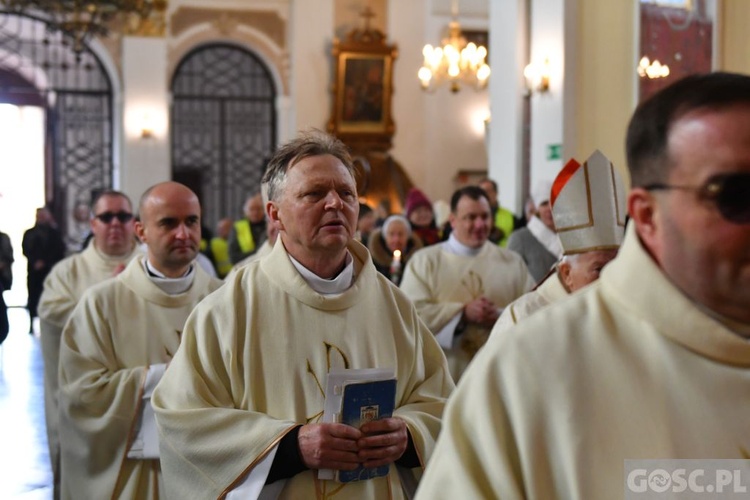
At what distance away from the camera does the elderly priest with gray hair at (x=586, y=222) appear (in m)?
3.74

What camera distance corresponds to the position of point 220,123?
19.5 m

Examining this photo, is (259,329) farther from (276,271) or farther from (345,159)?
(345,159)

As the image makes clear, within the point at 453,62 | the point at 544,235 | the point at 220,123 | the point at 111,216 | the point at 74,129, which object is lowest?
the point at 544,235

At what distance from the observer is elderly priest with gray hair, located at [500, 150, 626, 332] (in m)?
3.74

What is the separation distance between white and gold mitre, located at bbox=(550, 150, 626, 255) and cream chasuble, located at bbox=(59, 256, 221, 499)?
1.82 meters

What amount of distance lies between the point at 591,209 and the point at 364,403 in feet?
3.99

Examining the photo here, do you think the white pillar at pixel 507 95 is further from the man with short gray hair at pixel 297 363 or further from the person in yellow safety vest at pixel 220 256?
the man with short gray hair at pixel 297 363

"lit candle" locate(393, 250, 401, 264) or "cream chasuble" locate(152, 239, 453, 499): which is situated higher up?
"lit candle" locate(393, 250, 401, 264)

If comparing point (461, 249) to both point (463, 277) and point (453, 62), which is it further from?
point (453, 62)

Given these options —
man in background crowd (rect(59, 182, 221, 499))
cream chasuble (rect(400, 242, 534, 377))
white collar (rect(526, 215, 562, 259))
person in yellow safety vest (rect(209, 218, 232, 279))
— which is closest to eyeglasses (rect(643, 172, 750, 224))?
man in background crowd (rect(59, 182, 221, 499))

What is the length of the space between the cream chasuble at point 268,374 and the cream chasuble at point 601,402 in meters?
1.46

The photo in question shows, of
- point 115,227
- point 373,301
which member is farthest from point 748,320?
point 115,227

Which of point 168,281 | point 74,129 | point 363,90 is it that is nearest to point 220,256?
point 168,281

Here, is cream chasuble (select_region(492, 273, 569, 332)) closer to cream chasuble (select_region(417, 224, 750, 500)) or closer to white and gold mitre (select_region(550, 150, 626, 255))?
white and gold mitre (select_region(550, 150, 626, 255))
